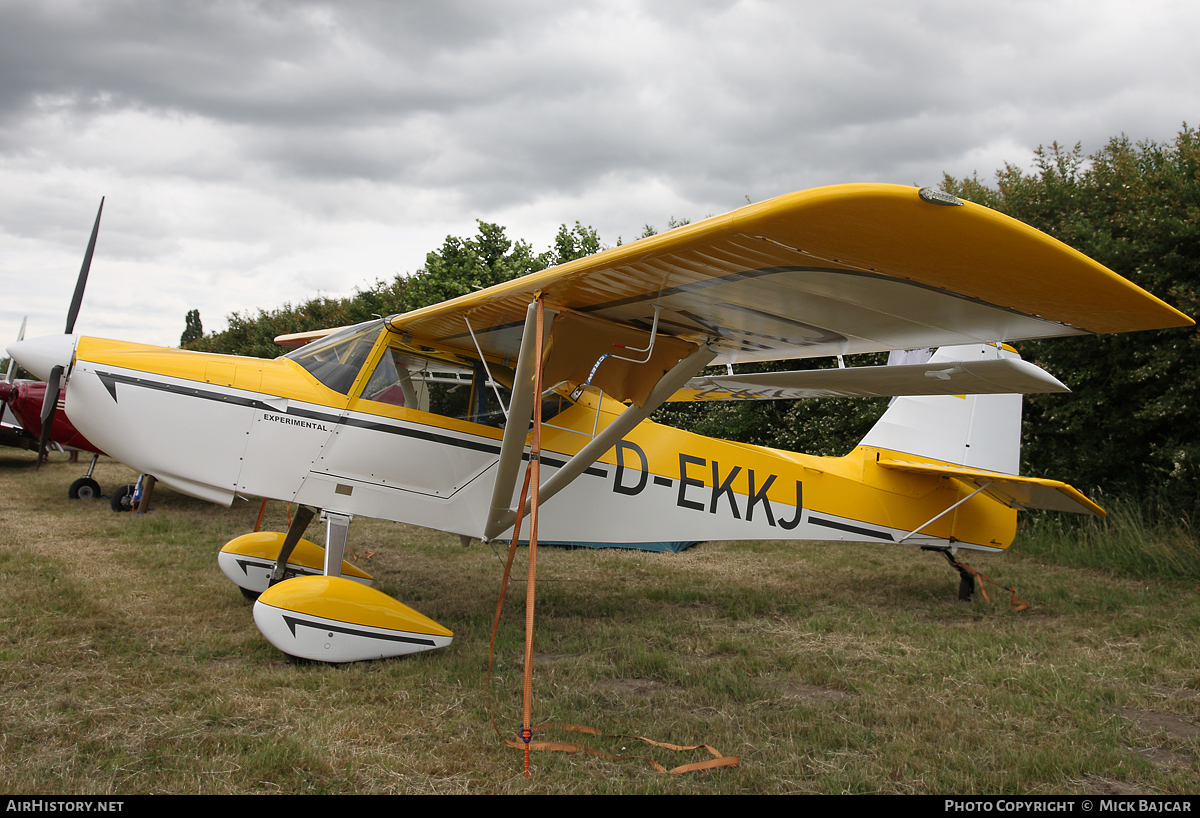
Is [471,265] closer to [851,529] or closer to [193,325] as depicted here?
[851,529]

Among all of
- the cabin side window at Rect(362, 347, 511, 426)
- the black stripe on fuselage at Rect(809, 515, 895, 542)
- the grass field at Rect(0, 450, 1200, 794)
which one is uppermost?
the cabin side window at Rect(362, 347, 511, 426)

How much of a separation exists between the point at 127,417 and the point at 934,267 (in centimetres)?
478

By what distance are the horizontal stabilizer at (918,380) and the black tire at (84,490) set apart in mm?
11347

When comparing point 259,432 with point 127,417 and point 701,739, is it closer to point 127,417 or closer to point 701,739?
point 127,417

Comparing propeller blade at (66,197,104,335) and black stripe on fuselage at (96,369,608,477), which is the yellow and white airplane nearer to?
black stripe on fuselage at (96,369,608,477)

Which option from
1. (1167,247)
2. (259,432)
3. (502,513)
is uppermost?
(1167,247)

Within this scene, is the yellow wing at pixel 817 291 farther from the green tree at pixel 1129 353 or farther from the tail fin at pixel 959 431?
the green tree at pixel 1129 353

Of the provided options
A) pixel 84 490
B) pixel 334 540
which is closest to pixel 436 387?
pixel 334 540

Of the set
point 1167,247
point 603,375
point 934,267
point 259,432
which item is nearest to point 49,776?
point 259,432

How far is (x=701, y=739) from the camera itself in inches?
127

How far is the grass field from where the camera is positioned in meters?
2.79

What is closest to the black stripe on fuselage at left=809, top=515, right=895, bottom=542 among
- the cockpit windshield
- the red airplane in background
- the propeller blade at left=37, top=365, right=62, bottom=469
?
the cockpit windshield

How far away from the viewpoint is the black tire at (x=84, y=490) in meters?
11.3

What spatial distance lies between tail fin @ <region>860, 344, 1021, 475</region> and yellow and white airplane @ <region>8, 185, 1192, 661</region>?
A: 0.02 meters
